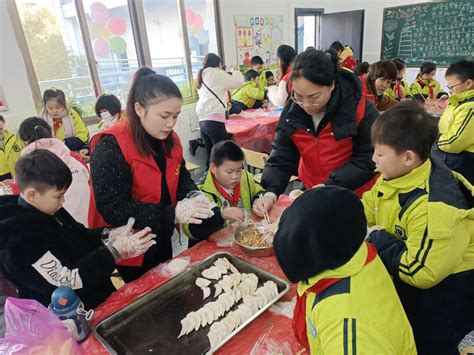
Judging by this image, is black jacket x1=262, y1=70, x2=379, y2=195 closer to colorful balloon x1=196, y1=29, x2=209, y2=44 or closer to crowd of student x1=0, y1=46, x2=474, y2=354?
crowd of student x1=0, y1=46, x2=474, y2=354

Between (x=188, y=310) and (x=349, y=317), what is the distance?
68 cm

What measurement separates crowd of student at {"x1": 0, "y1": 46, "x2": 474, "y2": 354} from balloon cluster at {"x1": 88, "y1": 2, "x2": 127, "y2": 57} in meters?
3.33

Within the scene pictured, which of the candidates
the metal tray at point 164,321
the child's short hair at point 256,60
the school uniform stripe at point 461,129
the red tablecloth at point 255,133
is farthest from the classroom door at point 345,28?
the metal tray at point 164,321

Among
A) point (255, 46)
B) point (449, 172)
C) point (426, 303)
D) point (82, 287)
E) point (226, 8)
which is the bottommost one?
point (426, 303)

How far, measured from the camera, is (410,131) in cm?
119

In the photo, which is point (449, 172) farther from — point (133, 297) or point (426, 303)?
point (133, 297)

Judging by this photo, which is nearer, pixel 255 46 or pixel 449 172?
pixel 449 172

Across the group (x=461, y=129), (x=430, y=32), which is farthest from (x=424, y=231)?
(x=430, y=32)

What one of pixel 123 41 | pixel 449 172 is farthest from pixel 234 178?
pixel 123 41

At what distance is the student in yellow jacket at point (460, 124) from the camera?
266 centimetres

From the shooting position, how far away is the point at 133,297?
1.32 meters

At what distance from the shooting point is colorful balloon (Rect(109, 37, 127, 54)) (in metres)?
5.04

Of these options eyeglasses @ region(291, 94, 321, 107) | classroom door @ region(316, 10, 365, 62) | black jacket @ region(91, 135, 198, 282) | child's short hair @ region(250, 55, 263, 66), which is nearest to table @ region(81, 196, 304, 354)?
black jacket @ region(91, 135, 198, 282)

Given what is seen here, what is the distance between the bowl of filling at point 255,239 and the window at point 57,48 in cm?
407
